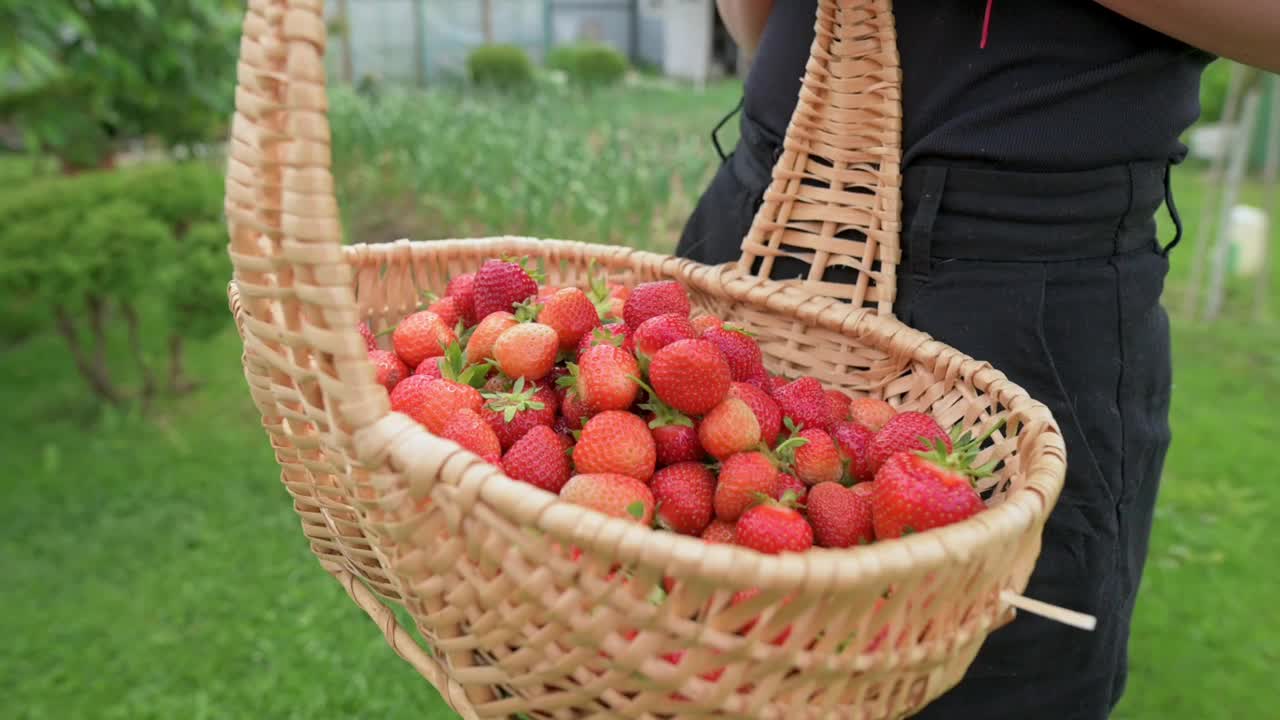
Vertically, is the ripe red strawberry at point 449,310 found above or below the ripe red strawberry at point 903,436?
above

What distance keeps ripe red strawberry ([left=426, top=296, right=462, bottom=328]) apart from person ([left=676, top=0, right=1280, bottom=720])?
0.51 meters

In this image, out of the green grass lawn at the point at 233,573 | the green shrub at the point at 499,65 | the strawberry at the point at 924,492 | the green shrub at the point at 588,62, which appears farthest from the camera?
the green shrub at the point at 588,62

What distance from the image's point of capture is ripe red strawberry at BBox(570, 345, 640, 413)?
94 centimetres

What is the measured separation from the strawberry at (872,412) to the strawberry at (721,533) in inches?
9.0

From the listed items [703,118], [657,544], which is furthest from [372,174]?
[657,544]

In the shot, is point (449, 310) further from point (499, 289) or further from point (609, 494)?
point (609, 494)

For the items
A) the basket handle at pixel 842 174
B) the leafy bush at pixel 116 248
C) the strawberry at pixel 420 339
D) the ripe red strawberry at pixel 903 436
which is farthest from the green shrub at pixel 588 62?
the ripe red strawberry at pixel 903 436

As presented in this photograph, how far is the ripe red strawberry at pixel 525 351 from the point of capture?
3.32 feet

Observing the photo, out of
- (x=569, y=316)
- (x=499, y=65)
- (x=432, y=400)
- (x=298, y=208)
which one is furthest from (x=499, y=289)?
(x=499, y=65)

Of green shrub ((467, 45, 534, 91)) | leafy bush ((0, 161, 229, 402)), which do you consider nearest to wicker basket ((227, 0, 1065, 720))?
leafy bush ((0, 161, 229, 402))

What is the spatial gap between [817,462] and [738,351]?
6.1 inches

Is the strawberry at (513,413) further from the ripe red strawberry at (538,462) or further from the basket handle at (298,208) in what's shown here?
the basket handle at (298,208)

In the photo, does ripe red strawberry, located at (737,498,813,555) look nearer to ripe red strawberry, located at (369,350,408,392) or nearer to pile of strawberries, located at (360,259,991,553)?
pile of strawberries, located at (360,259,991,553)

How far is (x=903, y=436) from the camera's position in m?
0.91
